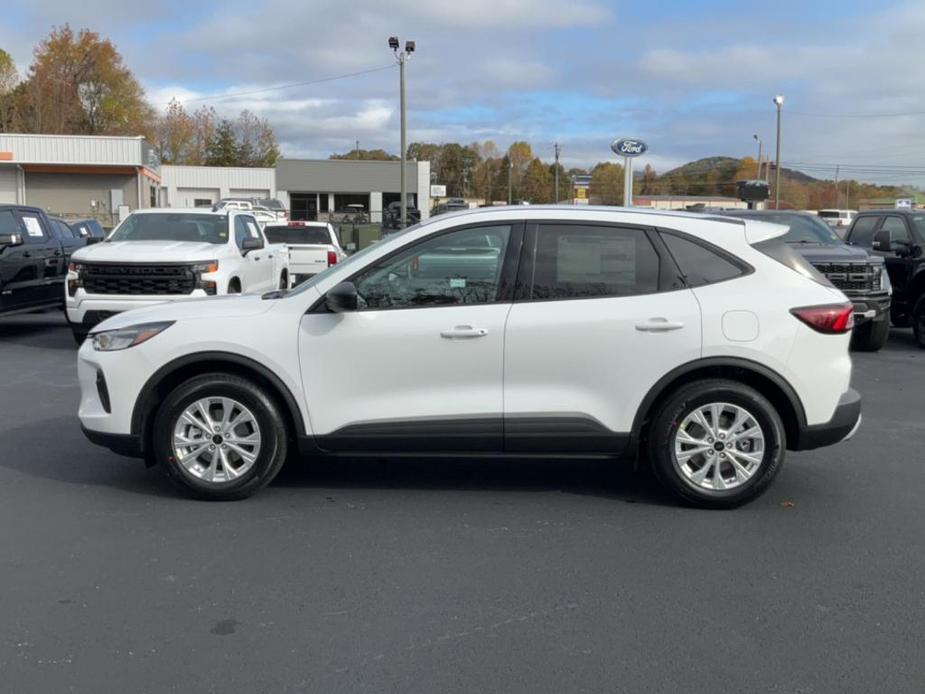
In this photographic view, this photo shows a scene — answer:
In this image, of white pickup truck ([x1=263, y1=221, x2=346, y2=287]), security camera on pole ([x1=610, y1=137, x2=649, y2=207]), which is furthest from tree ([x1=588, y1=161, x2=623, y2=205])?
security camera on pole ([x1=610, y1=137, x2=649, y2=207])

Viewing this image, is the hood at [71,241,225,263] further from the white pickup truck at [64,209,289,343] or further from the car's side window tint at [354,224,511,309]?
the car's side window tint at [354,224,511,309]

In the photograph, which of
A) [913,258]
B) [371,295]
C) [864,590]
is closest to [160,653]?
[371,295]

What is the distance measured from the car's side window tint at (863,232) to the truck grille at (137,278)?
9877 mm

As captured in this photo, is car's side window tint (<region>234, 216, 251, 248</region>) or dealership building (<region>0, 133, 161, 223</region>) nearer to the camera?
car's side window tint (<region>234, 216, 251, 248</region>)

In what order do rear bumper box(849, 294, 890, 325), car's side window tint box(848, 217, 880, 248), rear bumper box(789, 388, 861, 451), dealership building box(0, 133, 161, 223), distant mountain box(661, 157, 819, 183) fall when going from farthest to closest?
distant mountain box(661, 157, 819, 183) → dealership building box(0, 133, 161, 223) → car's side window tint box(848, 217, 880, 248) → rear bumper box(849, 294, 890, 325) → rear bumper box(789, 388, 861, 451)

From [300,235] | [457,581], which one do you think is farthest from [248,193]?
[457,581]

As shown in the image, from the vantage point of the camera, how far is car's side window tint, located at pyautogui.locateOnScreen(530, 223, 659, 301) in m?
5.38

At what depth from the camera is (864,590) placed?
4297 mm

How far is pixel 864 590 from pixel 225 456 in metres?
3.59

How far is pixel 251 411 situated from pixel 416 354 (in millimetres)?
1064

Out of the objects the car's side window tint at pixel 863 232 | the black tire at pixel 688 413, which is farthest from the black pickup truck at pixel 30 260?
the car's side window tint at pixel 863 232

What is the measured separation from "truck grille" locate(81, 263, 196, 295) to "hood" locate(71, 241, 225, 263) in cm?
9

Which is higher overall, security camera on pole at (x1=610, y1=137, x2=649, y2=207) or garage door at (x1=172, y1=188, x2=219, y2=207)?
garage door at (x1=172, y1=188, x2=219, y2=207)

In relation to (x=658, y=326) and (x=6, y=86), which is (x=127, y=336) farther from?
(x=6, y=86)
